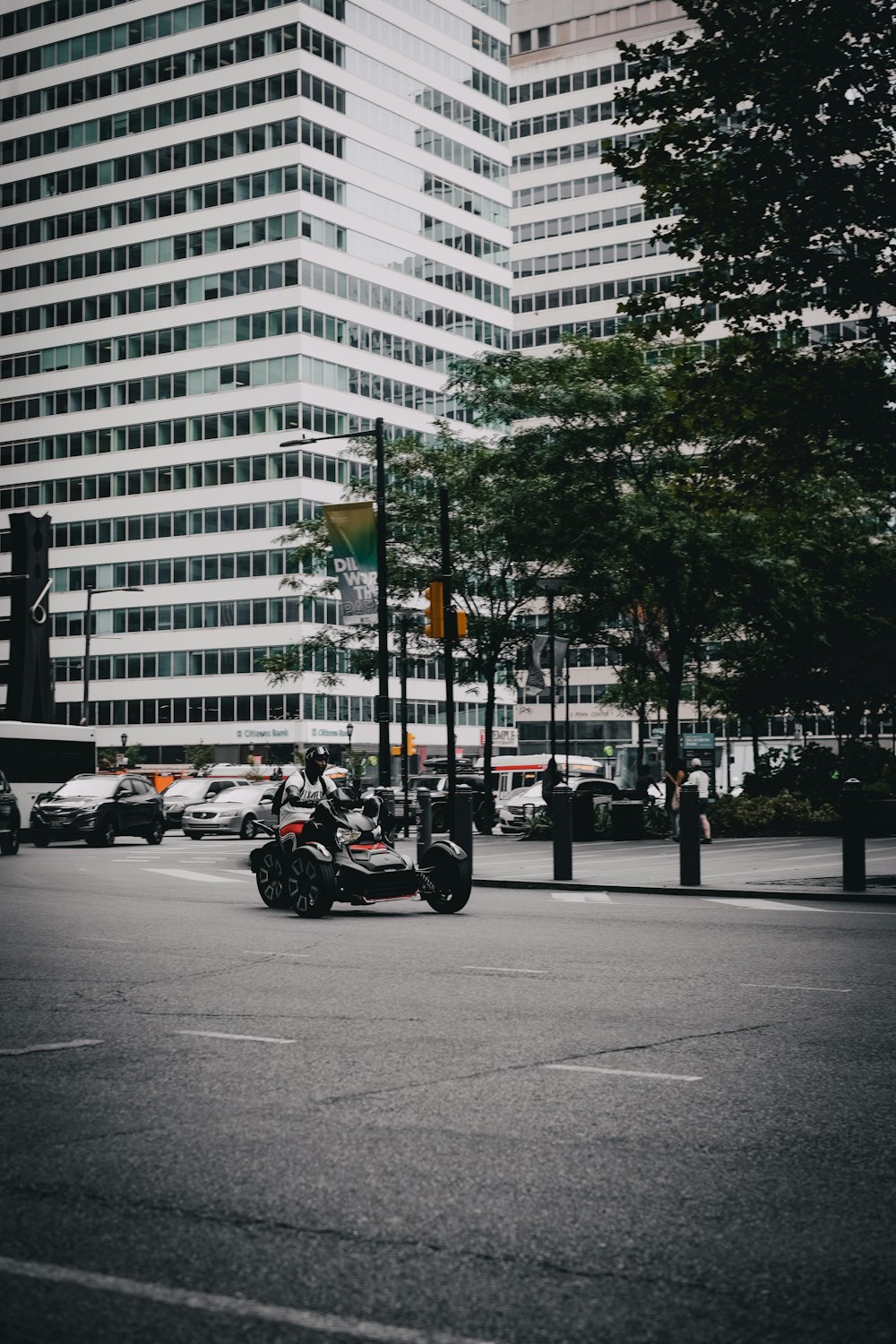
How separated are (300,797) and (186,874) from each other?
10.1 metres

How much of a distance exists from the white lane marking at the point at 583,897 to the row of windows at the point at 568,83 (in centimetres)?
9640

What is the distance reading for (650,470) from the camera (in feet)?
119

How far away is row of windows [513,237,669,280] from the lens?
10944cm

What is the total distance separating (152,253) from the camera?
90188 millimetres

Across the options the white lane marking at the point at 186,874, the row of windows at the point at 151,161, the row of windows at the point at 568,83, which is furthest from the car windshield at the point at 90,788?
the row of windows at the point at 568,83

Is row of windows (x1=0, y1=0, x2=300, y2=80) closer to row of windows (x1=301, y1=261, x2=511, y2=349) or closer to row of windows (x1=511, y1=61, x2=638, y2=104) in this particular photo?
row of windows (x1=301, y1=261, x2=511, y2=349)

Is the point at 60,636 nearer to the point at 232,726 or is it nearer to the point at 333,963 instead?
the point at 232,726

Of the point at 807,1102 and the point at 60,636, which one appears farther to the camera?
the point at 60,636

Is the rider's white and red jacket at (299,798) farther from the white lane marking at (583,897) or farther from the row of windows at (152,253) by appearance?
the row of windows at (152,253)

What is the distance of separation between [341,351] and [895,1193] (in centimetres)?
8436

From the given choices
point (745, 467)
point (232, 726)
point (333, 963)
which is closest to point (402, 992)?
point (333, 963)

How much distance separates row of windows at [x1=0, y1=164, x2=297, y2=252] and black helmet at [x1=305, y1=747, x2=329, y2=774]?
71.9 m

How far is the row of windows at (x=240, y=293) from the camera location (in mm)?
86125

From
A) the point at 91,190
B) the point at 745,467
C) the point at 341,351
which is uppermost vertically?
the point at 91,190
